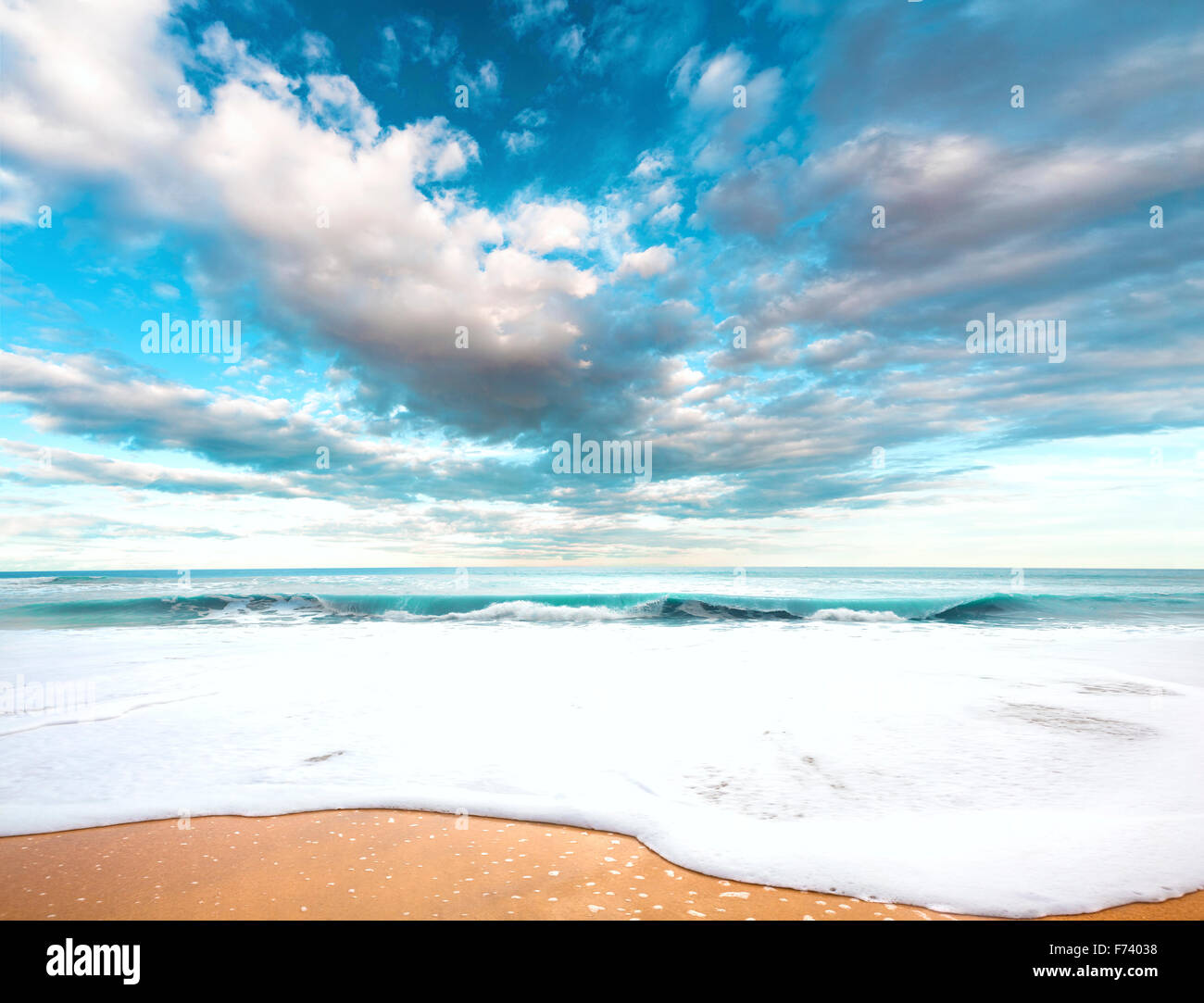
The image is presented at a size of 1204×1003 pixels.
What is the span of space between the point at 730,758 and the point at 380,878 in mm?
3524

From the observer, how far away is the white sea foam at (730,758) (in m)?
3.63

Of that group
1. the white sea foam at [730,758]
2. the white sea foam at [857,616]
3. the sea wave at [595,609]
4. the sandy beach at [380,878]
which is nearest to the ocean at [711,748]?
the white sea foam at [730,758]

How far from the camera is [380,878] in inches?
132

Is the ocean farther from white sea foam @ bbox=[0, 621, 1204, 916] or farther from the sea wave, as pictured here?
the sea wave

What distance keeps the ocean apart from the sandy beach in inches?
8.5

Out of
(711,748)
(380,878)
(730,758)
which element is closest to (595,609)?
(711,748)

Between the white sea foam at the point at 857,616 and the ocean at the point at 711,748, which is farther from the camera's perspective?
the white sea foam at the point at 857,616

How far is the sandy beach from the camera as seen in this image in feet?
9.96

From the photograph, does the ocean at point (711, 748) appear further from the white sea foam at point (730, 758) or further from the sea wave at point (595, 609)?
the sea wave at point (595, 609)

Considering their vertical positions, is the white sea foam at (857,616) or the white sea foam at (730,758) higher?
the white sea foam at (730,758)

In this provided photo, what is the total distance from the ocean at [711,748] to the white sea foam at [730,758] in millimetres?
30

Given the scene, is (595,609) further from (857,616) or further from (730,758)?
(730,758)

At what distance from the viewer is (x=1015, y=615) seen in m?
24.2
